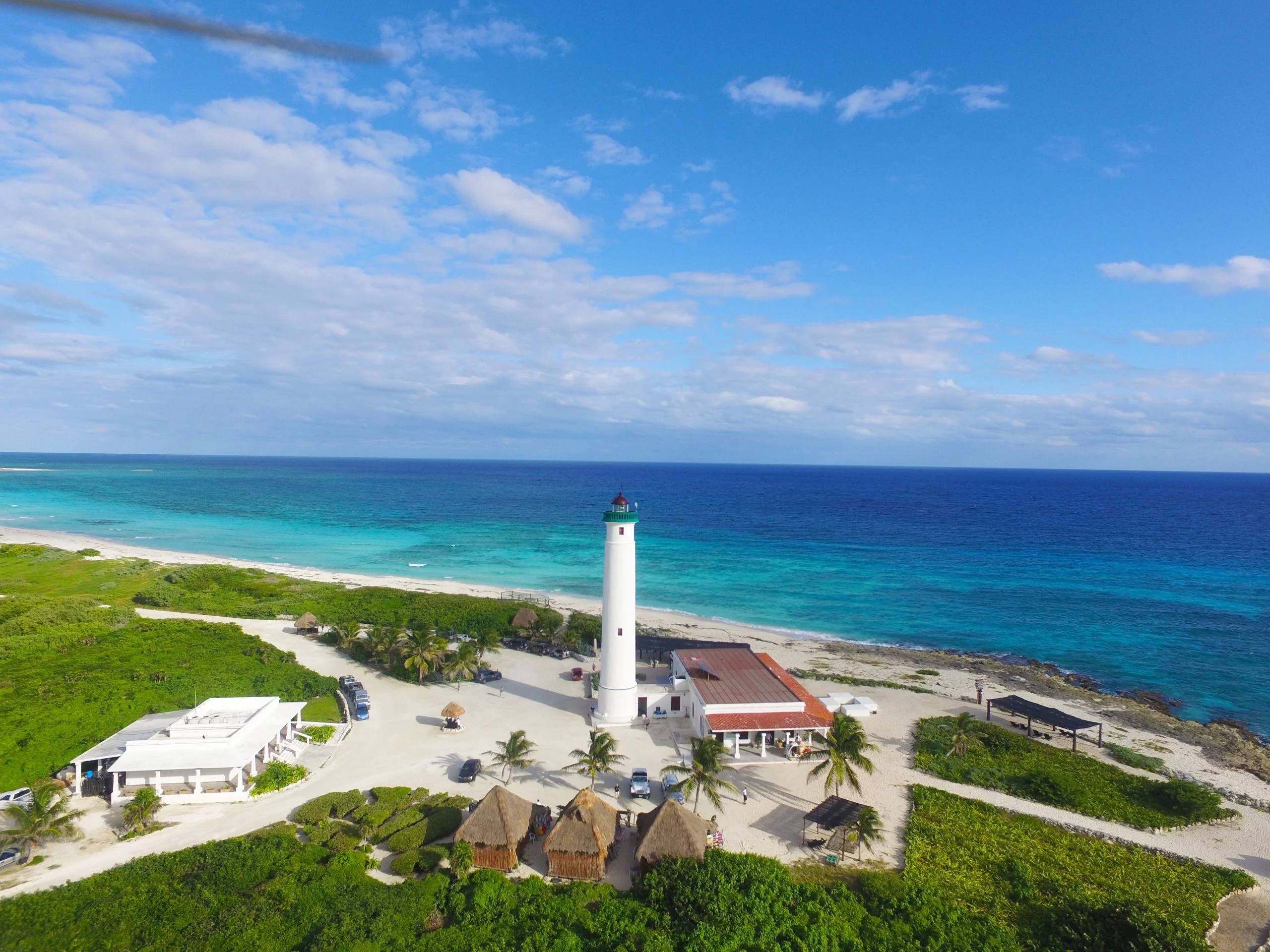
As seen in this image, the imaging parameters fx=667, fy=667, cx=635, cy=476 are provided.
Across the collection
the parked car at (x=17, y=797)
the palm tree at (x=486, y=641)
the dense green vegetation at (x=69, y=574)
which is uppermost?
the dense green vegetation at (x=69, y=574)

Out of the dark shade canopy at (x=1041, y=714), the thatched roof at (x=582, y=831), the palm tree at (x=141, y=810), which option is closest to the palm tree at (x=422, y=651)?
the palm tree at (x=141, y=810)

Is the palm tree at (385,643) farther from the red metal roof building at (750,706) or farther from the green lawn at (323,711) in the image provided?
the red metal roof building at (750,706)

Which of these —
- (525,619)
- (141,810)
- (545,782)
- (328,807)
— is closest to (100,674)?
(141,810)

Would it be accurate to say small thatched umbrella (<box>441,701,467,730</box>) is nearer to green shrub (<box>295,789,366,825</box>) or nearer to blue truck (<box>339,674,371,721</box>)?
blue truck (<box>339,674,371,721</box>)

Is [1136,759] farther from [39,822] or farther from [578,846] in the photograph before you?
[39,822]

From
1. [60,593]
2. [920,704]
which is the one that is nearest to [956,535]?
[920,704]

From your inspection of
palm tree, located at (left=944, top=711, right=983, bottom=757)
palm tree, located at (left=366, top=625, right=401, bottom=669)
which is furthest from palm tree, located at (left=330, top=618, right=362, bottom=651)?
palm tree, located at (left=944, top=711, right=983, bottom=757)

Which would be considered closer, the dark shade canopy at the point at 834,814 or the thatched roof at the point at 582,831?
the thatched roof at the point at 582,831
